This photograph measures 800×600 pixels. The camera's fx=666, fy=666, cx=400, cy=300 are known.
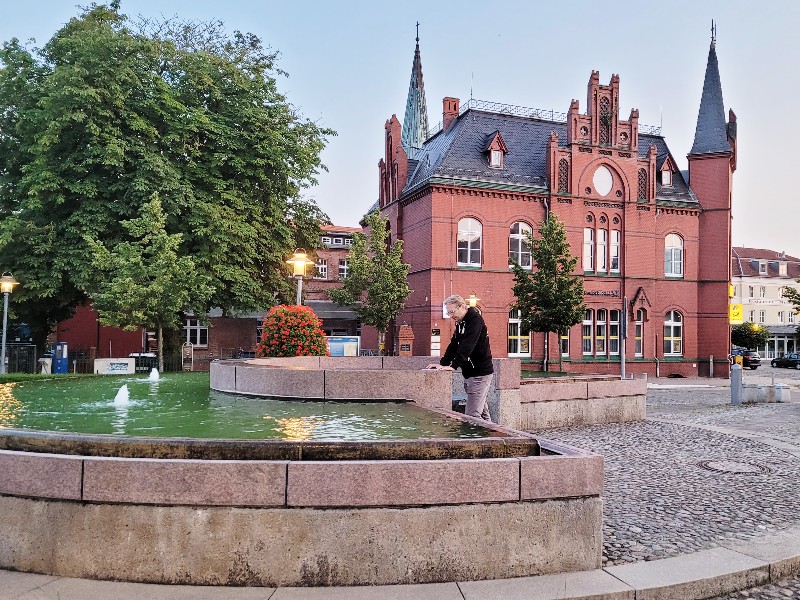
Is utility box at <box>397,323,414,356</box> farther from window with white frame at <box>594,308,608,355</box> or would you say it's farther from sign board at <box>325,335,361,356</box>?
window with white frame at <box>594,308,608,355</box>

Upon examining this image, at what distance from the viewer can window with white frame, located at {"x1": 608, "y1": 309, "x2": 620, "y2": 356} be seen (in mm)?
37500

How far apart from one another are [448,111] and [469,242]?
30.2ft

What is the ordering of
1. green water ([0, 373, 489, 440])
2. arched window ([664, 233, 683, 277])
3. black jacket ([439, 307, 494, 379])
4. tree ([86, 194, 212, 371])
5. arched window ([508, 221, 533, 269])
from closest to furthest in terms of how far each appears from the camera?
1. green water ([0, 373, 489, 440])
2. black jacket ([439, 307, 494, 379])
3. tree ([86, 194, 212, 371])
4. arched window ([508, 221, 533, 269])
5. arched window ([664, 233, 683, 277])

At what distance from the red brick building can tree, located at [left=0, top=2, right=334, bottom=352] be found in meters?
8.93

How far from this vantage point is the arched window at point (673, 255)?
39656 mm

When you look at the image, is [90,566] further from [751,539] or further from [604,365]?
[604,365]

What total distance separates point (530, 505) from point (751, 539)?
2643mm

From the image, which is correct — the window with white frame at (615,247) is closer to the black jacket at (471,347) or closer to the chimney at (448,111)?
the chimney at (448,111)

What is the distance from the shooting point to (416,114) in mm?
54219

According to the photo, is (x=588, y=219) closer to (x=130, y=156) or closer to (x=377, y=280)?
(x=377, y=280)

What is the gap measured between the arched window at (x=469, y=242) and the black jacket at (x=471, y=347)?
25908 mm

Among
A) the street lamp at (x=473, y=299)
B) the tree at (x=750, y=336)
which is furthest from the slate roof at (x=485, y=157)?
the tree at (x=750, y=336)

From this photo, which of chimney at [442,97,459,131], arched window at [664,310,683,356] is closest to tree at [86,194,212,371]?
chimney at [442,97,459,131]

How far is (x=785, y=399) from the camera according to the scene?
22625mm
